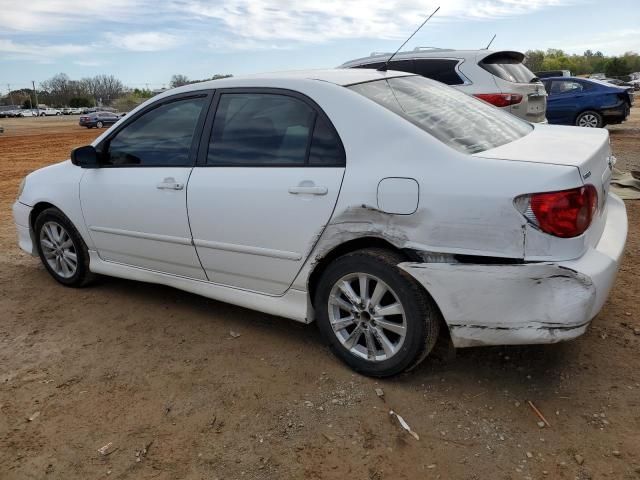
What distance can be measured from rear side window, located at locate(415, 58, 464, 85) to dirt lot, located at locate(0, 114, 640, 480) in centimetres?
437

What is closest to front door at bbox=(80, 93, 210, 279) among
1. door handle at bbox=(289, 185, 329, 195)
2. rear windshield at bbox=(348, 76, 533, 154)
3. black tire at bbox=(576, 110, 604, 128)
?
door handle at bbox=(289, 185, 329, 195)

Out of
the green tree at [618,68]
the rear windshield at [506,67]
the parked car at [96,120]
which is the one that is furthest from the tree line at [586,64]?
the rear windshield at [506,67]

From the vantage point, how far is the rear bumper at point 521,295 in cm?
246

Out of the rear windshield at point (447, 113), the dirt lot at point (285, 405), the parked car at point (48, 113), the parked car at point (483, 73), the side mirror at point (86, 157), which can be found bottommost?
the parked car at point (48, 113)

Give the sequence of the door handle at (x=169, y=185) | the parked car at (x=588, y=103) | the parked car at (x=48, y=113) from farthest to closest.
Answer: the parked car at (x=48, y=113), the parked car at (x=588, y=103), the door handle at (x=169, y=185)

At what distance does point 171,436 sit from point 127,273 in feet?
5.69

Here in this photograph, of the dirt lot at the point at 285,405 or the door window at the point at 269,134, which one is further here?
the door window at the point at 269,134

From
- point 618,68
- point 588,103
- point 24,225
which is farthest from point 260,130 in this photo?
point 618,68

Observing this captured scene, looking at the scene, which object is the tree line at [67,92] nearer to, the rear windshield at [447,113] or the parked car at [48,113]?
the parked car at [48,113]

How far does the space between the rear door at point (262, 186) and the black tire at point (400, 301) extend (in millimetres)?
236

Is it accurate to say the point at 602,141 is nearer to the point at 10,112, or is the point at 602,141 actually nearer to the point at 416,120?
the point at 416,120

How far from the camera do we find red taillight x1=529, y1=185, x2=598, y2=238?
244 cm

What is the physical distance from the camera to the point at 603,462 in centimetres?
234

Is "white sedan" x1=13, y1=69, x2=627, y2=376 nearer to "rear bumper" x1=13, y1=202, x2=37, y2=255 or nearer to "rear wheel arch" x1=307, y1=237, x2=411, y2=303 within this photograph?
"rear wheel arch" x1=307, y1=237, x2=411, y2=303
